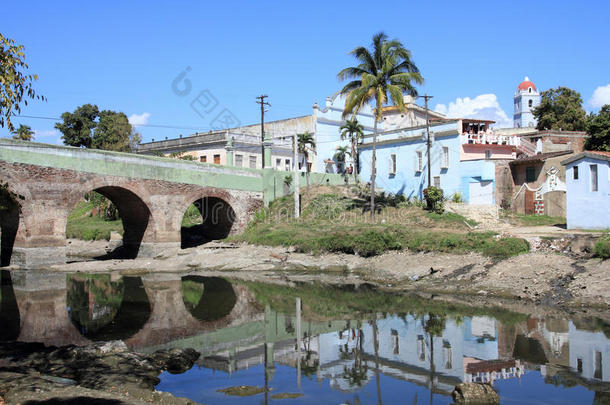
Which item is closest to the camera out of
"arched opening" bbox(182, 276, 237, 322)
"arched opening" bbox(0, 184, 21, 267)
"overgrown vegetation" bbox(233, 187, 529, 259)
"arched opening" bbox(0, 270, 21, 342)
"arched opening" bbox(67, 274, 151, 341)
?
"arched opening" bbox(0, 270, 21, 342)

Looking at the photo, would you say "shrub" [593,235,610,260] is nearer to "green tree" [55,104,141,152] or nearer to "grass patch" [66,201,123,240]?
"grass patch" [66,201,123,240]

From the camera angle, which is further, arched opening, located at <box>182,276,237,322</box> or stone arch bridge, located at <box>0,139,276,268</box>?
stone arch bridge, located at <box>0,139,276,268</box>

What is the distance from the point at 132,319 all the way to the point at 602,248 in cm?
1515

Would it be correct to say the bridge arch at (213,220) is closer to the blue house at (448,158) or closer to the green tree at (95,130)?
the blue house at (448,158)

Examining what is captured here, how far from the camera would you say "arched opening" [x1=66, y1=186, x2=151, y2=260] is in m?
30.9

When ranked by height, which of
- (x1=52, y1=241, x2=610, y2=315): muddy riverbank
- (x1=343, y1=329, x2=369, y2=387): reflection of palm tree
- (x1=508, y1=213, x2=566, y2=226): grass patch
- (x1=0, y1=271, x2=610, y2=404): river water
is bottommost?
(x1=343, y1=329, x2=369, y2=387): reflection of palm tree

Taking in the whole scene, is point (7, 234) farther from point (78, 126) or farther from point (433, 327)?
point (78, 126)

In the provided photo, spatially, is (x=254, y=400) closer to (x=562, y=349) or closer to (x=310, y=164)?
(x=562, y=349)

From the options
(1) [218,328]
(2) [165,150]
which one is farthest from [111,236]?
(1) [218,328]

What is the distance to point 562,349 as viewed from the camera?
12.9 metres

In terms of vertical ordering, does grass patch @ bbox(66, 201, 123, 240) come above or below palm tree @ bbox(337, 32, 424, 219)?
below

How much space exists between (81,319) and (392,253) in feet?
44.8

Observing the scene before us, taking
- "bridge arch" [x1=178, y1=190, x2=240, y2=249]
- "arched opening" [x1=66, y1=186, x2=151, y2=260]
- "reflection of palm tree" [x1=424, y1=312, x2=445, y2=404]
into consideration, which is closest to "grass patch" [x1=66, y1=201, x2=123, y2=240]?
"arched opening" [x1=66, y1=186, x2=151, y2=260]

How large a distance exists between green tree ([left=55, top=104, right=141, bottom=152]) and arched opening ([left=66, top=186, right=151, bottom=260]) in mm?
8061
